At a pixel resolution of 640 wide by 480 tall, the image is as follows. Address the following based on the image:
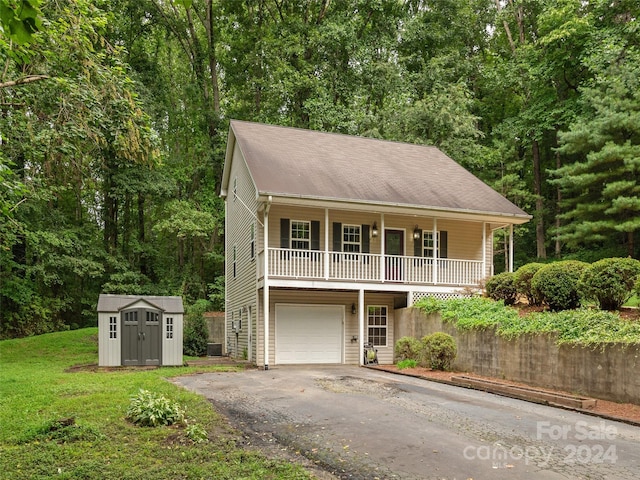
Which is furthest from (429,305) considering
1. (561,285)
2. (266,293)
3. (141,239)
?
(141,239)

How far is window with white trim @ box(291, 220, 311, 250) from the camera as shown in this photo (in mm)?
17594

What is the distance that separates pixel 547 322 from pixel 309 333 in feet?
27.9

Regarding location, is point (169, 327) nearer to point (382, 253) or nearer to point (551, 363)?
point (382, 253)

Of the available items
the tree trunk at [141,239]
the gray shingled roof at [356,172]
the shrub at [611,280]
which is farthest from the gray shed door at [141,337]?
the tree trunk at [141,239]

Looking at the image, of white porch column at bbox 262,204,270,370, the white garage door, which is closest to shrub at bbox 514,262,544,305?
the white garage door

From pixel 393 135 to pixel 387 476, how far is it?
23524mm

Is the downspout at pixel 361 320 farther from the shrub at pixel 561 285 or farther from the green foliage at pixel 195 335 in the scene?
the green foliage at pixel 195 335

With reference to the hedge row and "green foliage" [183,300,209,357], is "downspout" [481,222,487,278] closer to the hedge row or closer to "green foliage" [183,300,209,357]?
the hedge row

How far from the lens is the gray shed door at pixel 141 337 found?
1490 cm

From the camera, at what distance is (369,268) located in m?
17.4

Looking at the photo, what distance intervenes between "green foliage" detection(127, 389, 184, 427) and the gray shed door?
7764 mm

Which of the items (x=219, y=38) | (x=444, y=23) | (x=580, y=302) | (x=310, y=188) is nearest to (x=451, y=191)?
(x=310, y=188)

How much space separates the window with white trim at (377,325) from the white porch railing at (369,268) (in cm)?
161

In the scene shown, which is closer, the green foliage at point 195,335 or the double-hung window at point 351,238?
the double-hung window at point 351,238
